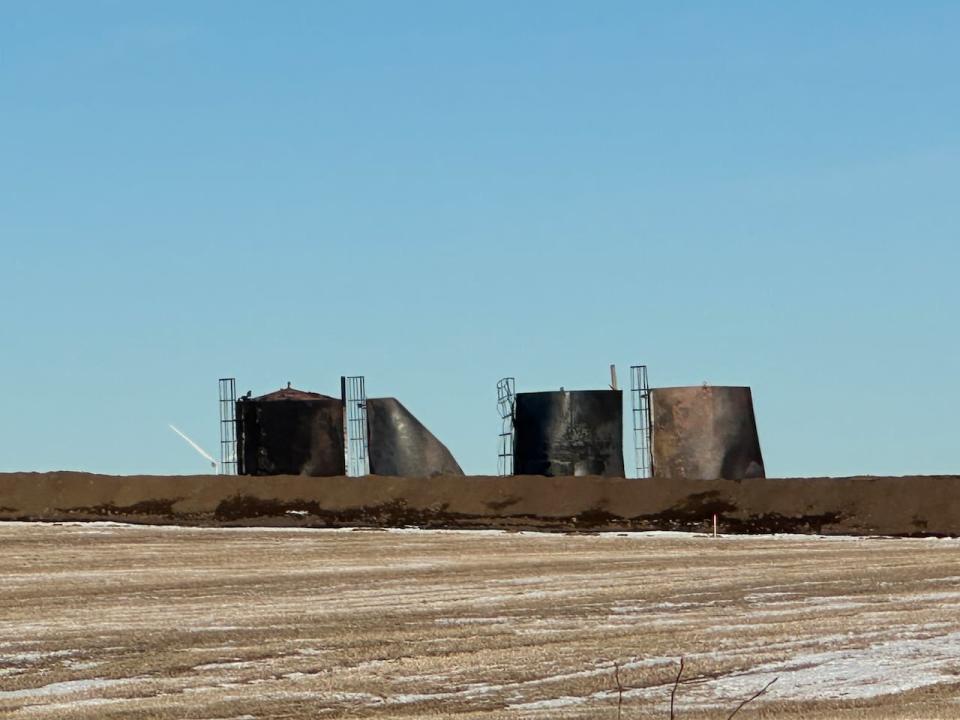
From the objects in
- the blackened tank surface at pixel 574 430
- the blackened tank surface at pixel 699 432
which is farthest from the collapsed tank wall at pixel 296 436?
the blackened tank surface at pixel 699 432

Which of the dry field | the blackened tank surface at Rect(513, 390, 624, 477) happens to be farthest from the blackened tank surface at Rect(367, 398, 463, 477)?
the dry field

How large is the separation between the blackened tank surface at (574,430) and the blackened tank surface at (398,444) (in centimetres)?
381

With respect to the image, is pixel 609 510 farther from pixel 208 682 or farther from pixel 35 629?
pixel 208 682

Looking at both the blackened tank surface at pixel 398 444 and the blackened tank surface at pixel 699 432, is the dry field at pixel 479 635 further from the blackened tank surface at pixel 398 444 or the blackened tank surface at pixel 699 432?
the blackened tank surface at pixel 398 444

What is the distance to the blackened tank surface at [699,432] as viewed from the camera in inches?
1624

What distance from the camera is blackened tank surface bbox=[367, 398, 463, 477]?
1735 inches

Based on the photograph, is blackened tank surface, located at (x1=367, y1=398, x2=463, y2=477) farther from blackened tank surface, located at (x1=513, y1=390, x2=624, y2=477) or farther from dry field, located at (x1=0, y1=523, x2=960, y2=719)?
dry field, located at (x1=0, y1=523, x2=960, y2=719)

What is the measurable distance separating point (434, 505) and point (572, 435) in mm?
4012

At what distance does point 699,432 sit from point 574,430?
315 centimetres

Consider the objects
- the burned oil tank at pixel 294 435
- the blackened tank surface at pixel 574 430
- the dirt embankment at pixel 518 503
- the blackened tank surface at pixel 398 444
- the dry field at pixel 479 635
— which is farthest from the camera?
the blackened tank surface at pixel 398 444

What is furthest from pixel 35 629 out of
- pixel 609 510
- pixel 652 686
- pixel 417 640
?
pixel 609 510

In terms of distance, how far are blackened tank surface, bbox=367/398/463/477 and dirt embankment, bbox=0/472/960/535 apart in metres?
2.55

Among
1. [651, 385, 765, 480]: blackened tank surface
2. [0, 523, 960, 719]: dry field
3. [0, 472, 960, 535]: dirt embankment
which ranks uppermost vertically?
[651, 385, 765, 480]: blackened tank surface

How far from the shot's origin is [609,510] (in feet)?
126
